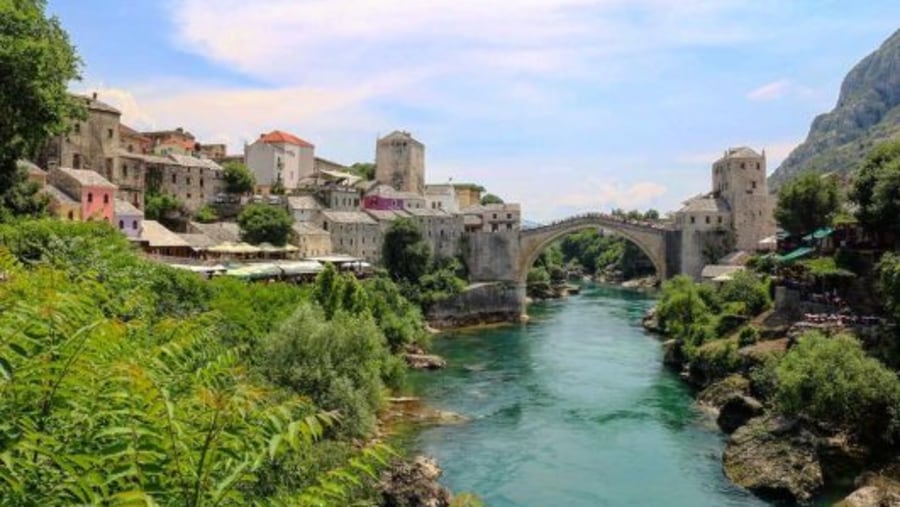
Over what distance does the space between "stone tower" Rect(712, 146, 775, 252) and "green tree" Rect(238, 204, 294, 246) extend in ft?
112

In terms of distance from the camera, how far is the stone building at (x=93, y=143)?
47.8 meters

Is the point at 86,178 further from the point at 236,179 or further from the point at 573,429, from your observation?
the point at 573,429

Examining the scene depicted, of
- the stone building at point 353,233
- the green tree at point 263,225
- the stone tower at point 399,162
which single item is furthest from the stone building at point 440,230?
the green tree at point 263,225

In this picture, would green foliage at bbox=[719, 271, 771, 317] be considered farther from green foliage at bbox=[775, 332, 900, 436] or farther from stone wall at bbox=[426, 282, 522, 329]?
stone wall at bbox=[426, 282, 522, 329]

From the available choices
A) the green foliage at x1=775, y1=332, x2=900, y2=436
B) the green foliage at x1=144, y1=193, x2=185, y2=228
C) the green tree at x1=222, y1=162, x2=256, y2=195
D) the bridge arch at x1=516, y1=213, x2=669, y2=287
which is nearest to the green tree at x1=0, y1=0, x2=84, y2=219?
the green foliage at x1=144, y1=193, x2=185, y2=228

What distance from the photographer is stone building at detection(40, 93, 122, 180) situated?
157 feet

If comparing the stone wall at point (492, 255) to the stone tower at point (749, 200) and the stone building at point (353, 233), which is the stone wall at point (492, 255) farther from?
the stone tower at point (749, 200)

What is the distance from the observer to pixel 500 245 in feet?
214

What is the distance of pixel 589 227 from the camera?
2579 inches

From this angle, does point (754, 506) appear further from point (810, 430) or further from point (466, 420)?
point (466, 420)

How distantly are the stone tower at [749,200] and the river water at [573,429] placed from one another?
22.2 meters

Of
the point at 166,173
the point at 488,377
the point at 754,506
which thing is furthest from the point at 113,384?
the point at 166,173

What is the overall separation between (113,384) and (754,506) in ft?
59.8

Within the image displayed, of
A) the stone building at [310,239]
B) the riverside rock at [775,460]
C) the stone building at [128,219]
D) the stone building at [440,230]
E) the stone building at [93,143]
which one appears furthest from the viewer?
the stone building at [440,230]
